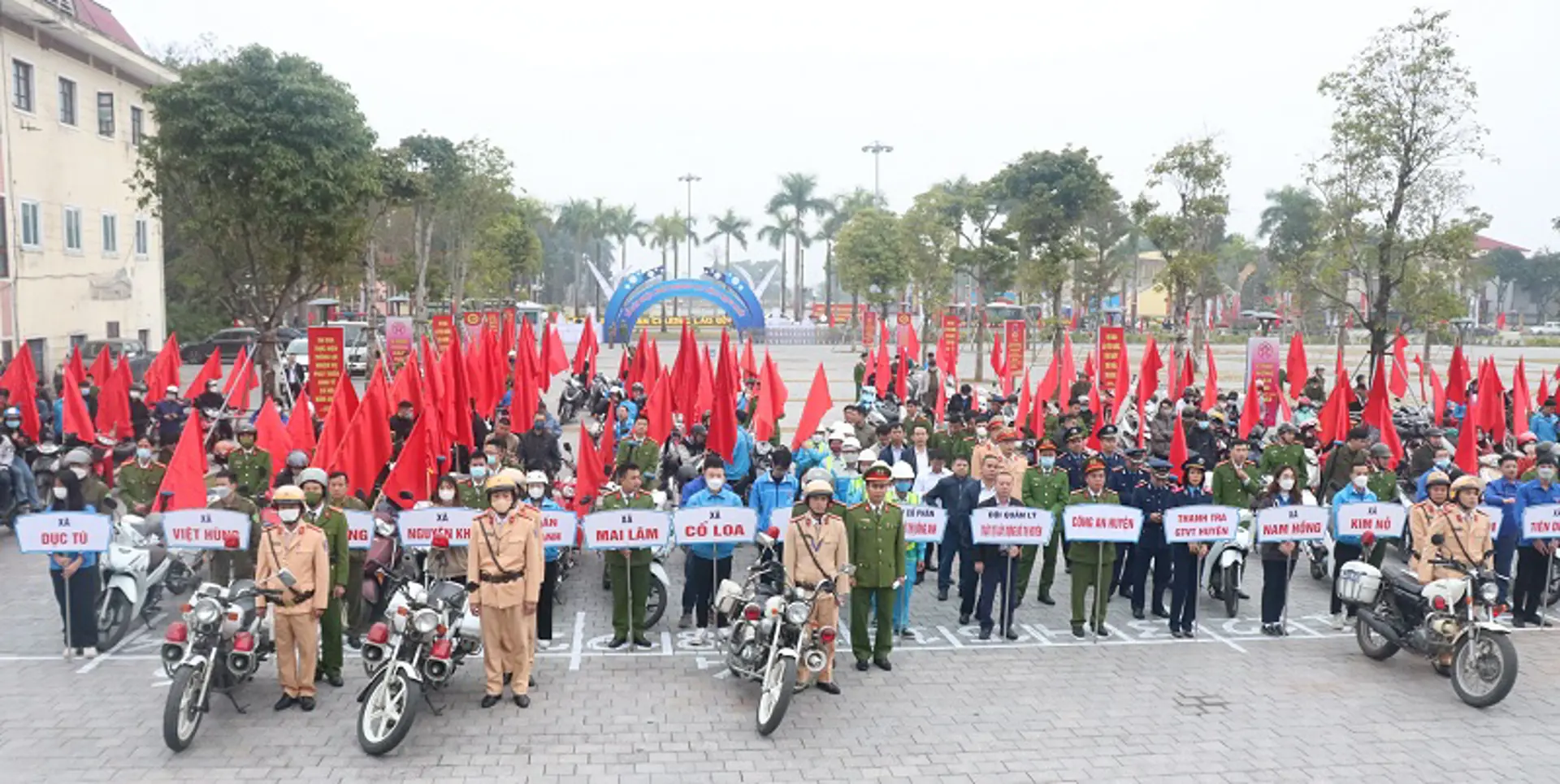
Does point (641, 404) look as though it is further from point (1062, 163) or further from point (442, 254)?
point (442, 254)

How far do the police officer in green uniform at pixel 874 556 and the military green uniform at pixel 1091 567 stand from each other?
1.77 m

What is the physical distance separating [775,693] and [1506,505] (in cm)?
710

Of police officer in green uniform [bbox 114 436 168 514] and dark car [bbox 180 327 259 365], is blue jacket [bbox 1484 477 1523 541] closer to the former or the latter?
police officer in green uniform [bbox 114 436 168 514]

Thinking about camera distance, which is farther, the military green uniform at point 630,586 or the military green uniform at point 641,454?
the military green uniform at point 641,454

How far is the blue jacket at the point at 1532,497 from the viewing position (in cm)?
1004

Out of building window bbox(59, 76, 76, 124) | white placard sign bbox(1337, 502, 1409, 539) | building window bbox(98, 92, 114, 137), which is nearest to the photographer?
white placard sign bbox(1337, 502, 1409, 539)

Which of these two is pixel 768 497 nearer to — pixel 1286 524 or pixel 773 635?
pixel 773 635

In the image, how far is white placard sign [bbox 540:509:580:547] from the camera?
9125 mm

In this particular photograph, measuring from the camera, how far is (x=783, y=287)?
8975 centimetres

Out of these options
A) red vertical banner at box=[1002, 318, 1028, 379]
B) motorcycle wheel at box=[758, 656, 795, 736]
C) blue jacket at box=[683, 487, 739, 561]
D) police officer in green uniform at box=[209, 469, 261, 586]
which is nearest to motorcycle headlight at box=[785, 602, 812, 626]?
motorcycle wheel at box=[758, 656, 795, 736]

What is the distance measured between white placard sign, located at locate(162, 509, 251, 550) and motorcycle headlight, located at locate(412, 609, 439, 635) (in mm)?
2496

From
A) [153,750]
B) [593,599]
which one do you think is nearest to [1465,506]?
[593,599]

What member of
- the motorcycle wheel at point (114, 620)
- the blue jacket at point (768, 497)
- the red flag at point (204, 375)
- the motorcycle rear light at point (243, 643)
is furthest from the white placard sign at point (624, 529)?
the red flag at point (204, 375)

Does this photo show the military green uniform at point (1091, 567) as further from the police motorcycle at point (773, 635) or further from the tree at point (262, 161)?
the tree at point (262, 161)
